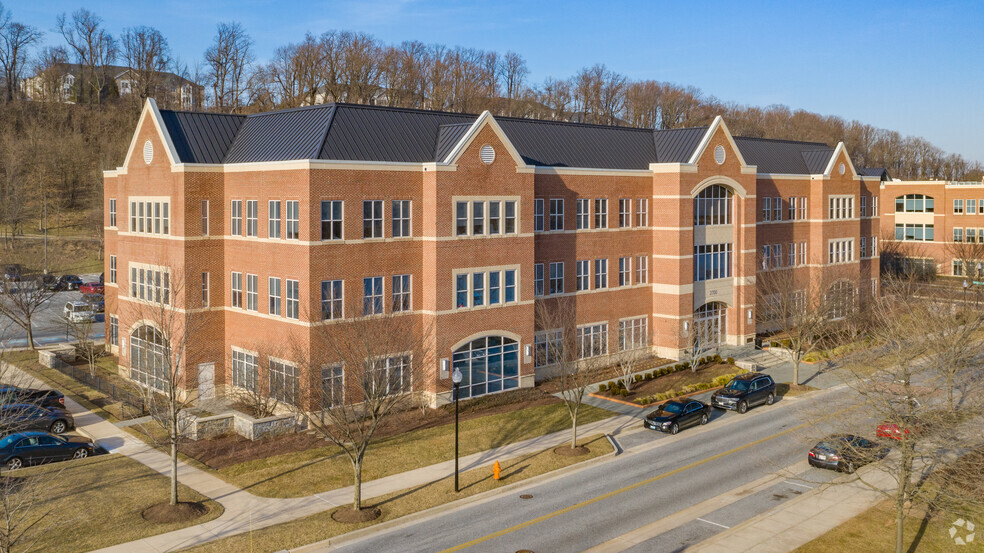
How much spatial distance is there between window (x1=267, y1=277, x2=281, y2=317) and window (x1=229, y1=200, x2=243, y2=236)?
3.94m

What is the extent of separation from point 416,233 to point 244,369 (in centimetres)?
1089

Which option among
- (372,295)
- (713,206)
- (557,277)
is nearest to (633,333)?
(557,277)

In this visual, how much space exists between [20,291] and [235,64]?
2176 inches

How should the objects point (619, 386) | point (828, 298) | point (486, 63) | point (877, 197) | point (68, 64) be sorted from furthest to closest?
point (68, 64) < point (486, 63) < point (877, 197) < point (828, 298) < point (619, 386)

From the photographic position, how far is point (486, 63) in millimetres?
111500

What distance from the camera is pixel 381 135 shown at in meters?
37.6

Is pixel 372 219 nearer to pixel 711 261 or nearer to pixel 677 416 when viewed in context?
pixel 677 416

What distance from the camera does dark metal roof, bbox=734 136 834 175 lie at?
58.3m

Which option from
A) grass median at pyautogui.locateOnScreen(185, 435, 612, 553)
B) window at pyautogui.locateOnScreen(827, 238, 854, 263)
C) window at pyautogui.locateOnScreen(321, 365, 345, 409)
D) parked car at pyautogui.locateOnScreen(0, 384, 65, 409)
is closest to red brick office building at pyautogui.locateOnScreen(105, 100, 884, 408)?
window at pyautogui.locateOnScreen(321, 365, 345, 409)

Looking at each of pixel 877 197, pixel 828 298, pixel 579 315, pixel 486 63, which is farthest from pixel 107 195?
pixel 486 63

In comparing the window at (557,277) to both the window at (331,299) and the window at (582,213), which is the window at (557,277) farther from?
the window at (331,299)

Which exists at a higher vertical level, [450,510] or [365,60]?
[365,60]

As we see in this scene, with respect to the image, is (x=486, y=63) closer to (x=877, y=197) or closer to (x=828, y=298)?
(x=877, y=197)

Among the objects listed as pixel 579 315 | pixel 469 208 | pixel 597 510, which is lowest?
pixel 597 510
